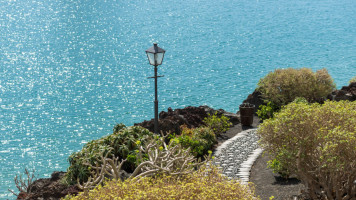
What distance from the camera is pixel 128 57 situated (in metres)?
41.6

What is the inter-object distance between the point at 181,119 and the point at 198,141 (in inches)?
118

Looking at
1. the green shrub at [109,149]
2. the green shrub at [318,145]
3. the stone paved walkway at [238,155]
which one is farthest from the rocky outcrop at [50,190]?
the green shrub at [318,145]

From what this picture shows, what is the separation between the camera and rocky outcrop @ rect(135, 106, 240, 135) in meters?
14.2

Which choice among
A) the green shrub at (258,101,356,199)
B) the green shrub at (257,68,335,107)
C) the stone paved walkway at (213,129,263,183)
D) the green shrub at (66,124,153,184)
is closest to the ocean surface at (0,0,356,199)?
the green shrub at (66,124,153,184)

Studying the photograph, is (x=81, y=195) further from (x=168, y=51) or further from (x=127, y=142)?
(x=168, y=51)

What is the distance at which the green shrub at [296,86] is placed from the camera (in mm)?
17297

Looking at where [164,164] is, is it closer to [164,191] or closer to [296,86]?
[164,191]

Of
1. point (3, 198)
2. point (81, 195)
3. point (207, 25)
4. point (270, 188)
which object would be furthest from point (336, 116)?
point (207, 25)

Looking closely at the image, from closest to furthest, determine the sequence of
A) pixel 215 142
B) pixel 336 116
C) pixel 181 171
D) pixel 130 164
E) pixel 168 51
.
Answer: pixel 181 171
pixel 336 116
pixel 130 164
pixel 215 142
pixel 168 51

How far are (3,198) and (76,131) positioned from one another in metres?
8.49

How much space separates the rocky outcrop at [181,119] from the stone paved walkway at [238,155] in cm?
174

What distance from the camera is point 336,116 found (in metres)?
7.85

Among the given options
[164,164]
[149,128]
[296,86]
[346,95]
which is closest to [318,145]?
[164,164]

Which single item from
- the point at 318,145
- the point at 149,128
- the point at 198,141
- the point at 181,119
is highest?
the point at 181,119
